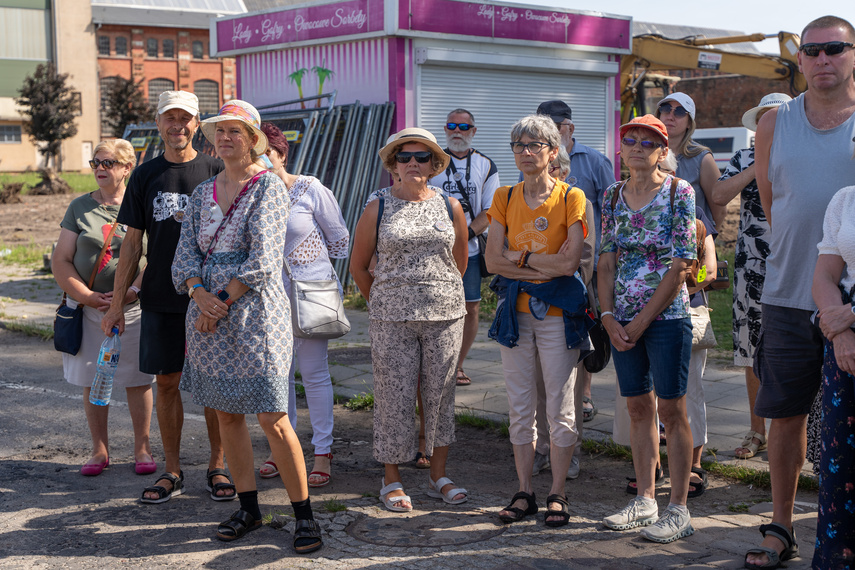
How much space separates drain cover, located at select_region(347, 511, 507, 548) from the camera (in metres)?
4.30

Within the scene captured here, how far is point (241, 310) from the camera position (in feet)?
13.7

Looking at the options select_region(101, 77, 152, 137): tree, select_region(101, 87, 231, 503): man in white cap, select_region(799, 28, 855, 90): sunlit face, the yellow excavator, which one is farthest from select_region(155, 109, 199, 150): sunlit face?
select_region(101, 77, 152, 137): tree

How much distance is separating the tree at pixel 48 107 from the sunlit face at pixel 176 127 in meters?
38.0

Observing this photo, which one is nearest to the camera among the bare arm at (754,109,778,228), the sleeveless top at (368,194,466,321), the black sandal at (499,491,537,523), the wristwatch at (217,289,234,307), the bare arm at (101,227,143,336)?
the bare arm at (754,109,778,228)

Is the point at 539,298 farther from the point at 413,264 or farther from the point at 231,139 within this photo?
the point at 231,139

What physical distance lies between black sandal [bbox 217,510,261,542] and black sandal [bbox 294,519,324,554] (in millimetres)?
289

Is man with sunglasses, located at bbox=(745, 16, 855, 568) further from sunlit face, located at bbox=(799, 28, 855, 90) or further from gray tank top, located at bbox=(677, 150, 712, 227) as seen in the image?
gray tank top, located at bbox=(677, 150, 712, 227)

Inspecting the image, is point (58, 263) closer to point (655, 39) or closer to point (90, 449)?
point (90, 449)

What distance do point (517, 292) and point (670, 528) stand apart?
1374mm

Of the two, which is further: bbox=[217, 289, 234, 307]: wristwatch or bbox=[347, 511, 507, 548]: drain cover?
bbox=[347, 511, 507, 548]: drain cover

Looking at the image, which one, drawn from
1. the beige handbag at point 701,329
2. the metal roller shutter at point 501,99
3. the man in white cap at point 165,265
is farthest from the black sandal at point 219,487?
the metal roller shutter at point 501,99

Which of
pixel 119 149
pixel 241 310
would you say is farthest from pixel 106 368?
pixel 241 310

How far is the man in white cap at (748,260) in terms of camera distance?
5105mm

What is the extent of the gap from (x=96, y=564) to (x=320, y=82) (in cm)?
Answer: 1014
